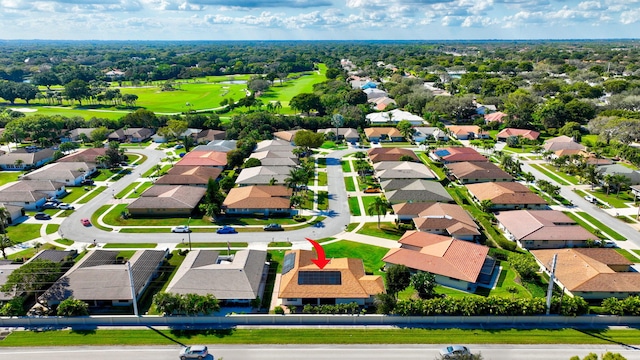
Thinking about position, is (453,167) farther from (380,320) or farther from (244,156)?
(380,320)

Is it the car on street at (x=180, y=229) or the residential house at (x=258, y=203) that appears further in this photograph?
the residential house at (x=258, y=203)

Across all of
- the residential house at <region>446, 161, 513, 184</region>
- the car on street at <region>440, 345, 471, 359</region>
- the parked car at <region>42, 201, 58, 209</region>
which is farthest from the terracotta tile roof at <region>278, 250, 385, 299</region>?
the parked car at <region>42, 201, 58, 209</region>

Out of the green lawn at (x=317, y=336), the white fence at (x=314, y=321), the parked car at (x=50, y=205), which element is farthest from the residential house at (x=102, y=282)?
the parked car at (x=50, y=205)

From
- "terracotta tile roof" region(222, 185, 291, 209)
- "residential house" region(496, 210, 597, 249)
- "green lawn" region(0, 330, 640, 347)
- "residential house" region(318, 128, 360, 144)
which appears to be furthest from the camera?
"residential house" region(318, 128, 360, 144)

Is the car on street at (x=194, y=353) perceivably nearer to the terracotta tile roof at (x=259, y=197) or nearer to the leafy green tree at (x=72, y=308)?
the leafy green tree at (x=72, y=308)

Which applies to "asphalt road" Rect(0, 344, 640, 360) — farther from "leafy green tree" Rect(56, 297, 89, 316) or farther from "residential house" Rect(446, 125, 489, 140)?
"residential house" Rect(446, 125, 489, 140)

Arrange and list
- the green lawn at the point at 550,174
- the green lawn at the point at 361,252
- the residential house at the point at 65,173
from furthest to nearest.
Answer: the green lawn at the point at 550,174, the residential house at the point at 65,173, the green lawn at the point at 361,252
